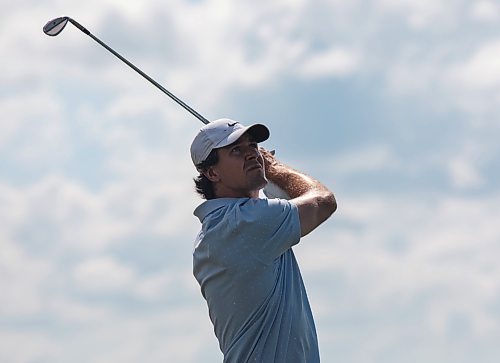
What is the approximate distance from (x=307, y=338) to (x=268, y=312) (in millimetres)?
279

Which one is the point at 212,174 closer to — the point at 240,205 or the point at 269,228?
the point at 240,205

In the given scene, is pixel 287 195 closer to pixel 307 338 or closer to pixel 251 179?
pixel 251 179

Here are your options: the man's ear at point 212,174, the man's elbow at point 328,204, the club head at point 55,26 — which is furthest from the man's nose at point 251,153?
the club head at point 55,26

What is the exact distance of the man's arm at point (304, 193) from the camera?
7102 mm

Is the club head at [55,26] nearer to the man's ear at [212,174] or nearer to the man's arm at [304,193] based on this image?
the man's arm at [304,193]

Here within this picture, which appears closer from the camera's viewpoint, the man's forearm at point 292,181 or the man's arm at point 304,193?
the man's arm at point 304,193

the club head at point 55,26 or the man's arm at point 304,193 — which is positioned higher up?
the club head at point 55,26

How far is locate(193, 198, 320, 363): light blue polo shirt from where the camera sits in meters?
6.92

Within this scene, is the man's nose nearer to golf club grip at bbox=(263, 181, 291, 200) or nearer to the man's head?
the man's head

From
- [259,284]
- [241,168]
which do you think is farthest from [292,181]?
[259,284]

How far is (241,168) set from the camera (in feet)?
23.8

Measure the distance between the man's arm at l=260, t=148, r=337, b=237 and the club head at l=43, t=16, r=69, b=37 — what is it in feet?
9.53

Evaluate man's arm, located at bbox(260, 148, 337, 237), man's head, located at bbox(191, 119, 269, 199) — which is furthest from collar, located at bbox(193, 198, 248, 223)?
man's arm, located at bbox(260, 148, 337, 237)

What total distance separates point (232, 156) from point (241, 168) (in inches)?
3.8
